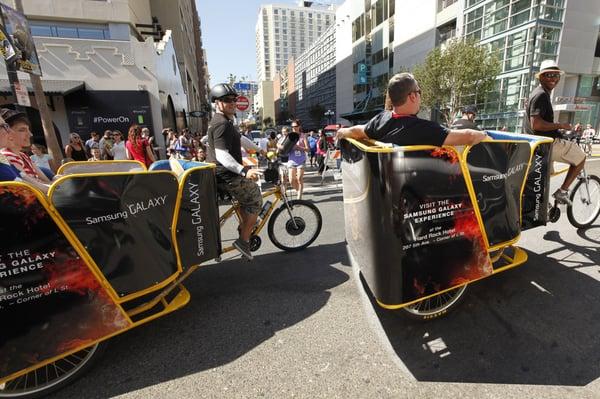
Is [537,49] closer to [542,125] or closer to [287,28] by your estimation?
[542,125]

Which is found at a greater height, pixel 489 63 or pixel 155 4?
pixel 155 4

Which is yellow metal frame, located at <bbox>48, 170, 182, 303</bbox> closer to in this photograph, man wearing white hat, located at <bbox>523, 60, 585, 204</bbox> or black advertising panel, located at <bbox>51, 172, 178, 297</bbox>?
black advertising panel, located at <bbox>51, 172, 178, 297</bbox>

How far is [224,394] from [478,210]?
2.22m

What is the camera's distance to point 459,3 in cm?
3012

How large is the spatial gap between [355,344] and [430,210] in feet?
3.85

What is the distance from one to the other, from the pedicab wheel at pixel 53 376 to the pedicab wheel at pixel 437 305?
237 centimetres

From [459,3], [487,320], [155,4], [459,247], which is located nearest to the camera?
[459,247]

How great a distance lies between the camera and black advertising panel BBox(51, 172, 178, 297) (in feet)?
6.40

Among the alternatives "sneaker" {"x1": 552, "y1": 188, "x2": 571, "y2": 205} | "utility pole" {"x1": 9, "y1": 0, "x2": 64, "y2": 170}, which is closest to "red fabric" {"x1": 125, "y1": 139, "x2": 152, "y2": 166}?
"utility pole" {"x1": 9, "y1": 0, "x2": 64, "y2": 170}

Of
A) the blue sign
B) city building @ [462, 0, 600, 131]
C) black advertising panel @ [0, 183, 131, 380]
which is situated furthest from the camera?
the blue sign

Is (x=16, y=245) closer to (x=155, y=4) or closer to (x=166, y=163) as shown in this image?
(x=166, y=163)

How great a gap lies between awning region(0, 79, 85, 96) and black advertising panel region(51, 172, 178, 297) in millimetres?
14970

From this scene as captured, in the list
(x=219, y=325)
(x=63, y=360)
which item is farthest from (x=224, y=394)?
(x=63, y=360)

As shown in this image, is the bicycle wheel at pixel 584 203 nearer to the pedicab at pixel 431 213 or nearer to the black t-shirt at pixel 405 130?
the pedicab at pixel 431 213
